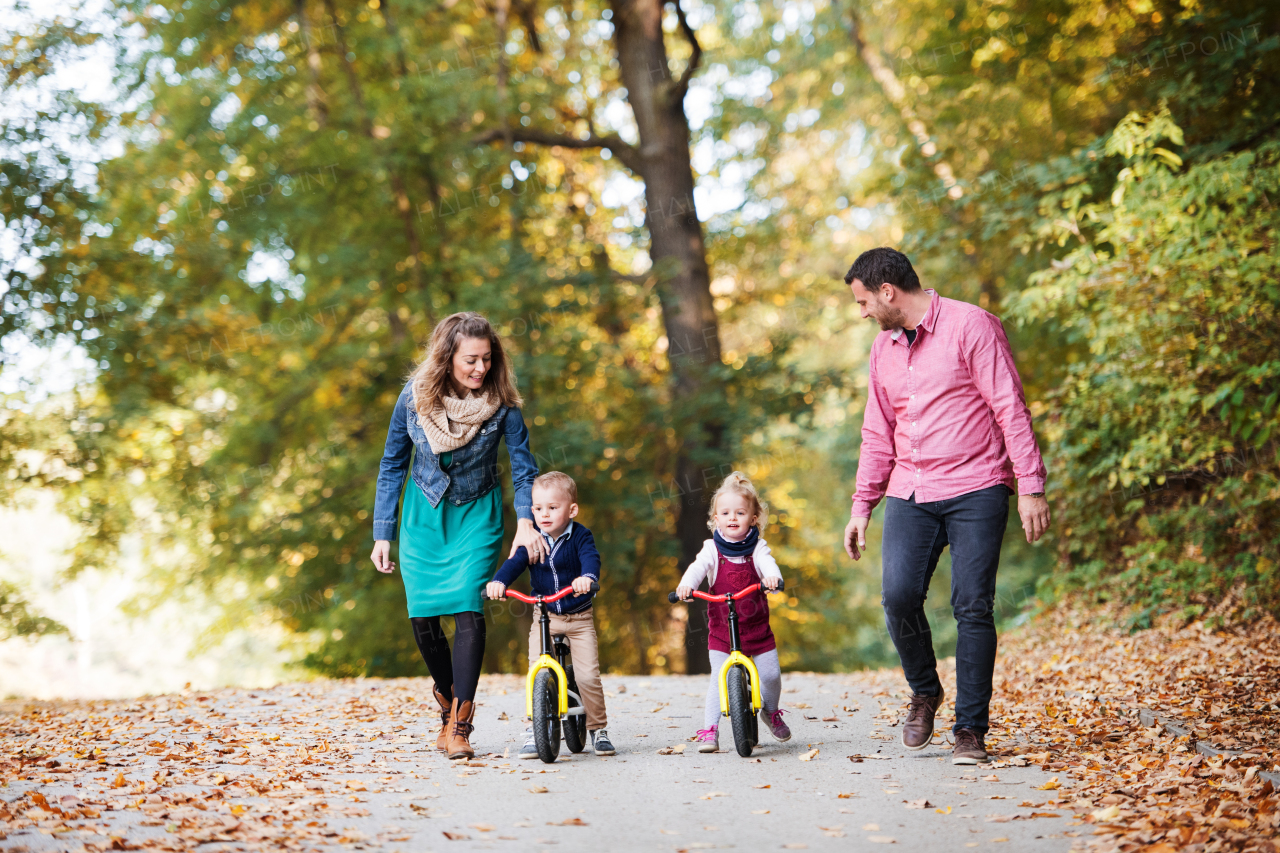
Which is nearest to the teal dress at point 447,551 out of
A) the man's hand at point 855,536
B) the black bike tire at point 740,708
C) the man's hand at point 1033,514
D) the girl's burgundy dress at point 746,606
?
the girl's burgundy dress at point 746,606

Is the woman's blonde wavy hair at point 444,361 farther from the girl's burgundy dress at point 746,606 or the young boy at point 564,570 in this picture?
the girl's burgundy dress at point 746,606

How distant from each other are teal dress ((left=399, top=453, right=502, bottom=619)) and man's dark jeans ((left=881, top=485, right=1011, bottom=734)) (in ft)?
6.44

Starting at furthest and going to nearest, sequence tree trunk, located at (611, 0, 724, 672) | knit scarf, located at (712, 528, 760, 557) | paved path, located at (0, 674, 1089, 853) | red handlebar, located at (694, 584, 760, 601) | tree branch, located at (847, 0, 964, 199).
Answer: tree trunk, located at (611, 0, 724, 672)
tree branch, located at (847, 0, 964, 199)
knit scarf, located at (712, 528, 760, 557)
red handlebar, located at (694, 584, 760, 601)
paved path, located at (0, 674, 1089, 853)

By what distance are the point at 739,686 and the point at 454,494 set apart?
1.71 metres

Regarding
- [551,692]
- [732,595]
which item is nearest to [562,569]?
[551,692]

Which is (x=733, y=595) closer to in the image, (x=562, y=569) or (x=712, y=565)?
(x=712, y=565)

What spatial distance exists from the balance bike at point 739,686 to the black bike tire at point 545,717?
717 millimetres

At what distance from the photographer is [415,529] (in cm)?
559

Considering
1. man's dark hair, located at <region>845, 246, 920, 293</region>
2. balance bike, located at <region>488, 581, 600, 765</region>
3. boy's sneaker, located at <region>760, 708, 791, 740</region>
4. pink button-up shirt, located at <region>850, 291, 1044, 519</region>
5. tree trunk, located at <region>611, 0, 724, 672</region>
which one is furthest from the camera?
tree trunk, located at <region>611, 0, 724, 672</region>

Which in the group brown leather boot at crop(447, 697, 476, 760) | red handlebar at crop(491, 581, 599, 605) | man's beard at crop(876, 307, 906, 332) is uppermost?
man's beard at crop(876, 307, 906, 332)

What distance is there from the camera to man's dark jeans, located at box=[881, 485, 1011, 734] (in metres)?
4.96

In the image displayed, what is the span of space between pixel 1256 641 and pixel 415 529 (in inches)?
259

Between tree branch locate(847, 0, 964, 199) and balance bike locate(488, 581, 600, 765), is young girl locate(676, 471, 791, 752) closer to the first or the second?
balance bike locate(488, 581, 600, 765)

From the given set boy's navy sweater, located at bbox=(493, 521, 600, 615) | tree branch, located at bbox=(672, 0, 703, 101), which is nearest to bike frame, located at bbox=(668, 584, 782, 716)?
boy's navy sweater, located at bbox=(493, 521, 600, 615)
